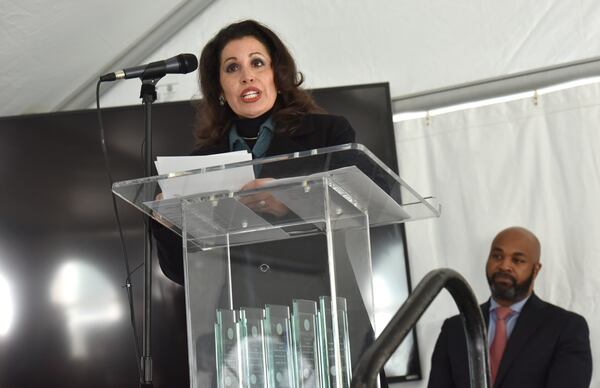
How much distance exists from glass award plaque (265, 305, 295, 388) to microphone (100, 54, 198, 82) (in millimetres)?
1325

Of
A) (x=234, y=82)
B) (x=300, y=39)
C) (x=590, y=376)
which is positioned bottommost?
(x=590, y=376)

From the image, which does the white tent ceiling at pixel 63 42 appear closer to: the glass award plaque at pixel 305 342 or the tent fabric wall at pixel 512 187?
the tent fabric wall at pixel 512 187

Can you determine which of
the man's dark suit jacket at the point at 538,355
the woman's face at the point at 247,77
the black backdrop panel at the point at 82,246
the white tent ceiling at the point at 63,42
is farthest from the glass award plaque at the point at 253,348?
the white tent ceiling at the point at 63,42

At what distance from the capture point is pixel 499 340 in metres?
4.04

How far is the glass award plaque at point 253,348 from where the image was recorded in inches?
67.0

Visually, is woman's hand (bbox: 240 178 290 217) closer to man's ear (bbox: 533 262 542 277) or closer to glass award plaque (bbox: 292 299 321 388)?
glass award plaque (bbox: 292 299 321 388)

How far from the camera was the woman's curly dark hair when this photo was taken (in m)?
2.48

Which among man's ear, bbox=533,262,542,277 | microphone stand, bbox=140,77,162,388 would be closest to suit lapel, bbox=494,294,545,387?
man's ear, bbox=533,262,542,277

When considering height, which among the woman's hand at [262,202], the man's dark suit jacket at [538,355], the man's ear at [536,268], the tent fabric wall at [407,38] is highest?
the tent fabric wall at [407,38]

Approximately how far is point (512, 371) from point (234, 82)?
6.14 ft

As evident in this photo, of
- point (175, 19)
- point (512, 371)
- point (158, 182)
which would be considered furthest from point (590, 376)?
point (158, 182)

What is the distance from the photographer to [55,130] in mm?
4434

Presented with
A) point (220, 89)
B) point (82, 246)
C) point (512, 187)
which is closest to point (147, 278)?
point (220, 89)

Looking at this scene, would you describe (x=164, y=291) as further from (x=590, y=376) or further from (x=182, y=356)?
(x=590, y=376)
